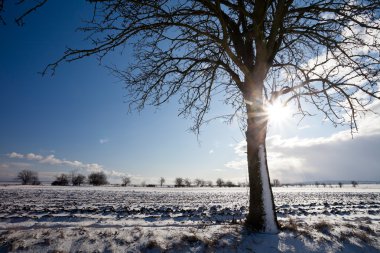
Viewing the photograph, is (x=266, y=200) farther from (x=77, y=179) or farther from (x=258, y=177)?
(x=77, y=179)

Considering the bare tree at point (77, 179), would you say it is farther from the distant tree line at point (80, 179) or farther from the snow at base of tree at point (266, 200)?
the snow at base of tree at point (266, 200)

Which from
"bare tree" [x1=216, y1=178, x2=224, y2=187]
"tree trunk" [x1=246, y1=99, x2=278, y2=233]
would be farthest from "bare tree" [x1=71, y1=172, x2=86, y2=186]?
"tree trunk" [x1=246, y1=99, x2=278, y2=233]

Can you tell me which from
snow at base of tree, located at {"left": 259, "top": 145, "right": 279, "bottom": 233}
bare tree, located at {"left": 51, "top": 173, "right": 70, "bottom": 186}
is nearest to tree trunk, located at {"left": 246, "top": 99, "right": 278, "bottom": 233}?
snow at base of tree, located at {"left": 259, "top": 145, "right": 279, "bottom": 233}

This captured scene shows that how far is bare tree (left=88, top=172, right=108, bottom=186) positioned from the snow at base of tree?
9747 cm

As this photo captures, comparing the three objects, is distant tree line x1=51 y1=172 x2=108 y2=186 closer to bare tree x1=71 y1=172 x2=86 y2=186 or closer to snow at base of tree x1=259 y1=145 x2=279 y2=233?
bare tree x1=71 y1=172 x2=86 y2=186

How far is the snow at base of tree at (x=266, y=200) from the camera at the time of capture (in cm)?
582

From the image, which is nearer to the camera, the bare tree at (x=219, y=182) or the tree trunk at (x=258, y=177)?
the tree trunk at (x=258, y=177)

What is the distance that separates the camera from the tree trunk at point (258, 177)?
591 centimetres

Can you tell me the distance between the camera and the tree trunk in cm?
591

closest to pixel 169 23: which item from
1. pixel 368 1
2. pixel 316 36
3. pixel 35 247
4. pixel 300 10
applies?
pixel 300 10

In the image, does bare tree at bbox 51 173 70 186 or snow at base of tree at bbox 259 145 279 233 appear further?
bare tree at bbox 51 173 70 186

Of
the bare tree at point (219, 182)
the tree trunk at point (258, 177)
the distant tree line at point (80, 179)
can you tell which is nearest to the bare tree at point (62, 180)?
the distant tree line at point (80, 179)

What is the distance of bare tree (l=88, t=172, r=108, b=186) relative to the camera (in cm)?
9606

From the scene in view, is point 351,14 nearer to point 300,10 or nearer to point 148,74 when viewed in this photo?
point 300,10
